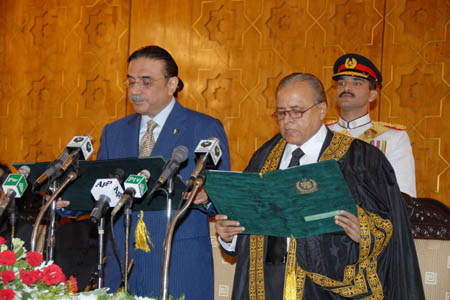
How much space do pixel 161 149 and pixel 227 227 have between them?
640 millimetres

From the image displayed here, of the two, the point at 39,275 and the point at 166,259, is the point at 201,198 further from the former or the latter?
the point at 39,275

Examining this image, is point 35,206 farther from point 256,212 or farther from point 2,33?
point 2,33

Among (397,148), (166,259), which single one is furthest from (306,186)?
(397,148)

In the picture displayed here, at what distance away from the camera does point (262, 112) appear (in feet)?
18.5

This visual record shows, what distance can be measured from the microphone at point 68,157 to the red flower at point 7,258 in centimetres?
53

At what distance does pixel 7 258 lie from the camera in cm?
167

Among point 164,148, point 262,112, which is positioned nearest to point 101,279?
point 164,148

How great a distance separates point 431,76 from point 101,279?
4.03m

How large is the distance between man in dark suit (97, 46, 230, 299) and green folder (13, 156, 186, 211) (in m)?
0.22

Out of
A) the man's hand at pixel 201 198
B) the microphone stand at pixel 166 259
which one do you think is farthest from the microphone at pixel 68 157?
the microphone stand at pixel 166 259

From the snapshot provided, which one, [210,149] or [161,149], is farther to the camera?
[161,149]

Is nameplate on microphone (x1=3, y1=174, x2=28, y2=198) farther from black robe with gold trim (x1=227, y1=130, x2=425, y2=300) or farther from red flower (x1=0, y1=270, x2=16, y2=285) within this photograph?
black robe with gold trim (x1=227, y1=130, x2=425, y2=300)

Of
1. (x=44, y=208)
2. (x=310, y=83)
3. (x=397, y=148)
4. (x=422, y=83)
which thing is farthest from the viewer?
(x=422, y=83)

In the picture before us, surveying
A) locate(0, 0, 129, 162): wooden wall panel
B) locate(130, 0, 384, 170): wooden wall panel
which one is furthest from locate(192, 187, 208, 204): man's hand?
locate(0, 0, 129, 162): wooden wall panel
